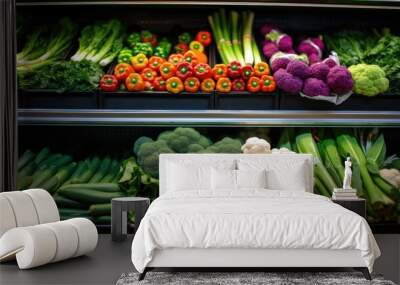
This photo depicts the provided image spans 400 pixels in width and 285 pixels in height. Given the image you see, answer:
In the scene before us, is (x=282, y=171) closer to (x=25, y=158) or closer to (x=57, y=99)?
(x=57, y=99)

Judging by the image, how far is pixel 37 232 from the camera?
207 inches

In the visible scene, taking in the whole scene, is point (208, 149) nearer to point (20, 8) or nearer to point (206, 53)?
point (206, 53)

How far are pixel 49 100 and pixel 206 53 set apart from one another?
1.84 meters

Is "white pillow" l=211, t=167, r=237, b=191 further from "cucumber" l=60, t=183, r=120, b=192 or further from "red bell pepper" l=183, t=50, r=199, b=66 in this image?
"red bell pepper" l=183, t=50, r=199, b=66

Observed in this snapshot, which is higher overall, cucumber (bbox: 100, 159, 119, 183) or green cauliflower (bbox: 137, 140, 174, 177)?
green cauliflower (bbox: 137, 140, 174, 177)

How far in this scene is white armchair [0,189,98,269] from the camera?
17.2 feet

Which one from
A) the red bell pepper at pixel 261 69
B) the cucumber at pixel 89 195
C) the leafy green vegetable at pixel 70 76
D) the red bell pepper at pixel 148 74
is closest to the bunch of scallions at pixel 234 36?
the red bell pepper at pixel 261 69

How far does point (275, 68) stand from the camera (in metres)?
7.55

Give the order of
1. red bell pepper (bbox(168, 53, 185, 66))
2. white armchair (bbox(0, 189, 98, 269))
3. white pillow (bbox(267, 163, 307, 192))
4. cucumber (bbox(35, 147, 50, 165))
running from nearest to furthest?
1. white armchair (bbox(0, 189, 98, 269))
2. white pillow (bbox(267, 163, 307, 192))
3. red bell pepper (bbox(168, 53, 185, 66))
4. cucumber (bbox(35, 147, 50, 165))

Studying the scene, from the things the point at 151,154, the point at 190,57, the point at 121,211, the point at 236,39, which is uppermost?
the point at 236,39

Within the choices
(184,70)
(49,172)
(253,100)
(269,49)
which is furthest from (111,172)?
(269,49)

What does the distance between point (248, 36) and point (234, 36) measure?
0.16 meters

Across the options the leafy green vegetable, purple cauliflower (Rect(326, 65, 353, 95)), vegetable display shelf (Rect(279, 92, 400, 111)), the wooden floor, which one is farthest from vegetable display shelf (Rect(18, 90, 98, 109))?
purple cauliflower (Rect(326, 65, 353, 95))

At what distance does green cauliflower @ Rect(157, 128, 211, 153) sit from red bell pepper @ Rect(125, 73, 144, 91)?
0.60 m
